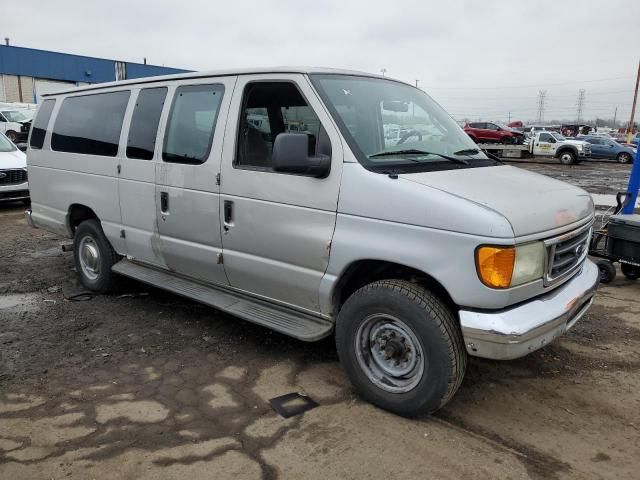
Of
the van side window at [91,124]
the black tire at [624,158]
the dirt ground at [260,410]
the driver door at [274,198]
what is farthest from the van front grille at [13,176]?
the black tire at [624,158]

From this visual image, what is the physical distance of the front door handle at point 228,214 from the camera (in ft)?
12.9

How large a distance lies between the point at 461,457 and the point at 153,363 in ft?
7.82

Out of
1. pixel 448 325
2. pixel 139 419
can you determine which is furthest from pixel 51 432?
pixel 448 325

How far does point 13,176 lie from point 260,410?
9.74m

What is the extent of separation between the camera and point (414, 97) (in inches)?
169

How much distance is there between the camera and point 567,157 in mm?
27609

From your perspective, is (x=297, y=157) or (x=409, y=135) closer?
(x=297, y=157)

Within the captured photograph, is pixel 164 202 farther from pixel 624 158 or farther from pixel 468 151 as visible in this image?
pixel 624 158

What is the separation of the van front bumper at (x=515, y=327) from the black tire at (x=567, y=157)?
27424 millimetres

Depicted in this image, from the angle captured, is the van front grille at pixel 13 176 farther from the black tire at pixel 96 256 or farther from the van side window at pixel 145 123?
the van side window at pixel 145 123

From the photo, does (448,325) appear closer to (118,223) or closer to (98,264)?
(118,223)

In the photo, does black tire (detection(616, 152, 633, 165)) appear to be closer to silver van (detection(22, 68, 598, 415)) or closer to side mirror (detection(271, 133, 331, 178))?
silver van (detection(22, 68, 598, 415))

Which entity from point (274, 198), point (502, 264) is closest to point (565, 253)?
point (502, 264)

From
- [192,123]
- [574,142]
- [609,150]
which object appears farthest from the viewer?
[609,150]
